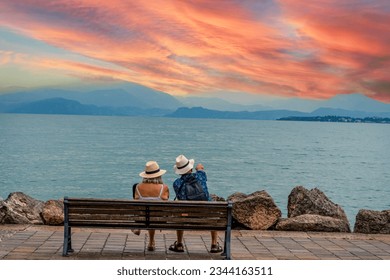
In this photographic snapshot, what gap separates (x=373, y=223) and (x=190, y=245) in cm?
381

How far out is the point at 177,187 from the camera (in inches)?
381

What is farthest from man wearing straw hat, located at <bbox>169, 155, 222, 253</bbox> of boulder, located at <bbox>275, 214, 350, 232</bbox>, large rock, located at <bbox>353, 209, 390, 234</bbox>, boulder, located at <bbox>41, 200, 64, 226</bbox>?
large rock, located at <bbox>353, 209, 390, 234</bbox>

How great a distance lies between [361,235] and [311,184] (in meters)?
54.1

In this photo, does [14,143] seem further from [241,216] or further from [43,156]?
[241,216]

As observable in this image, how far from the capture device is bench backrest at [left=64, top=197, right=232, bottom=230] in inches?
363

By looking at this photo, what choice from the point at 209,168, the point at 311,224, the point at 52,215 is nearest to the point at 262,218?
the point at 311,224

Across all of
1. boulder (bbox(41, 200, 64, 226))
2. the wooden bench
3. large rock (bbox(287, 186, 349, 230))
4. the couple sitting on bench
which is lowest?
large rock (bbox(287, 186, 349, 230))

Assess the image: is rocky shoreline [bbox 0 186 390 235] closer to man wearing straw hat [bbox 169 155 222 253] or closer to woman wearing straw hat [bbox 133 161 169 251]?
man wearing straw hat [bbox 169 155 222 253]

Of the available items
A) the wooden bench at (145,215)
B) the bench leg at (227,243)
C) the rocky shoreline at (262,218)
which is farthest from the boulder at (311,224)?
the wooden bench at (145,215)

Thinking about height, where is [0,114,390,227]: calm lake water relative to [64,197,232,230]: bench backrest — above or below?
below

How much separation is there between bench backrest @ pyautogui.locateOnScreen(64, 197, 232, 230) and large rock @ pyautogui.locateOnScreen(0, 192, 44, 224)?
2.88 m

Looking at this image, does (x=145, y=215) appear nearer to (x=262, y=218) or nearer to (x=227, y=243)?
(x=227, y=243)

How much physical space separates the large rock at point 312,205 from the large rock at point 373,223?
2.77m

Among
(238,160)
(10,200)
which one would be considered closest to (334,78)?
(238,160)
